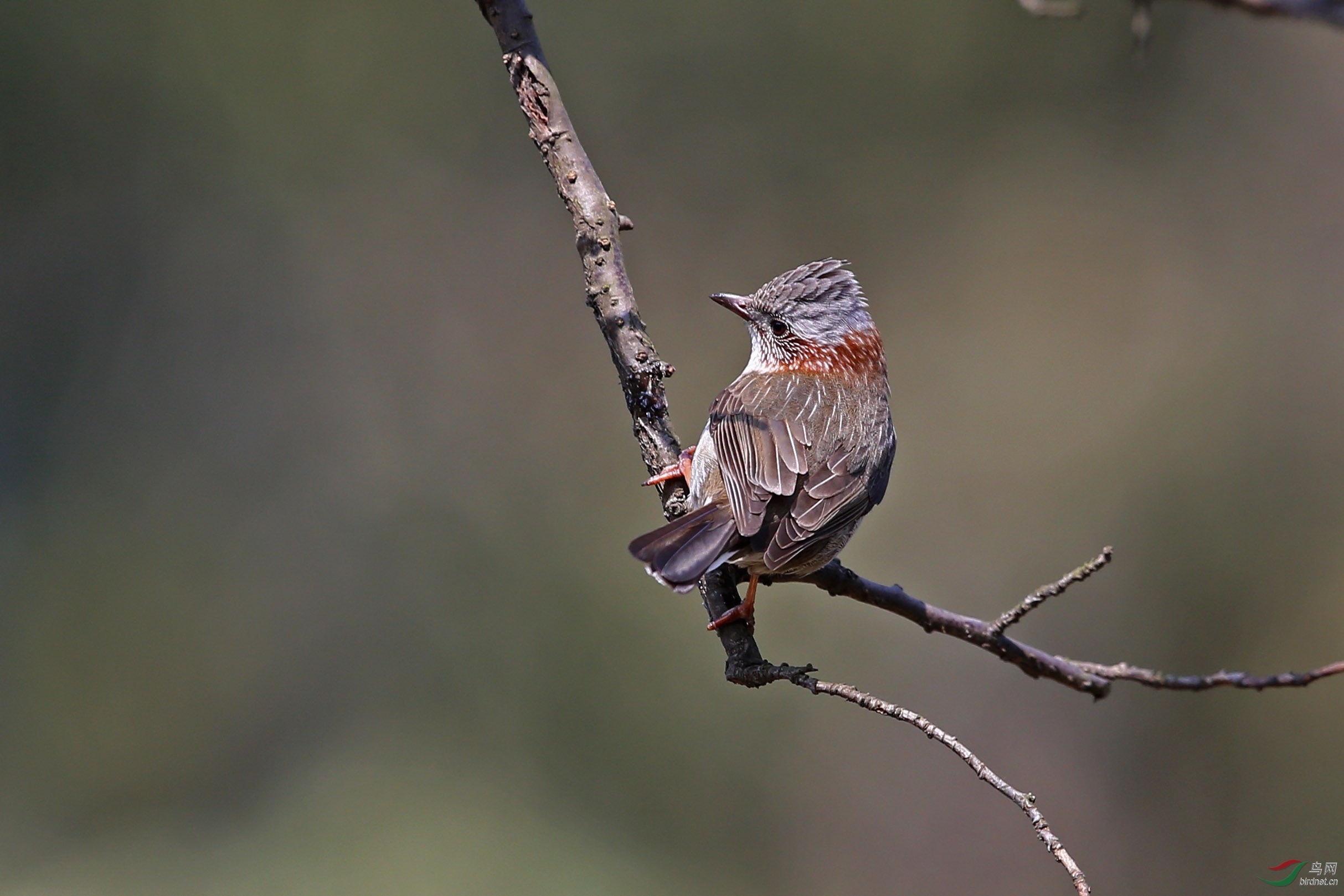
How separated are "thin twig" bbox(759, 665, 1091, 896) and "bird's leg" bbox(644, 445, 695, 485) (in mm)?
863

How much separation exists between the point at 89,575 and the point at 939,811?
646 centimetres

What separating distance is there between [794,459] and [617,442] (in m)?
4.77

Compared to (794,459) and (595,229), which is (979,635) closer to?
(794,459)

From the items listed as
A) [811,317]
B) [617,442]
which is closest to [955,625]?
[811,317]

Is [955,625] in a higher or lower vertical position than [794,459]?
lower

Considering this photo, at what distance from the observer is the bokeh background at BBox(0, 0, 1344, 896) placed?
22.5ft

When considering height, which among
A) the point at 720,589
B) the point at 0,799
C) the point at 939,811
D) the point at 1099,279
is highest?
the point at 1099,279

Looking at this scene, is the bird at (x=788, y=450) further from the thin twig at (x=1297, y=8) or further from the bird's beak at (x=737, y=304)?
the thin twig at (x=1297, y=8)

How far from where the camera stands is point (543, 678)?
23.5 feet

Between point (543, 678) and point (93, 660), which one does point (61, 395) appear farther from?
point (543, 678)

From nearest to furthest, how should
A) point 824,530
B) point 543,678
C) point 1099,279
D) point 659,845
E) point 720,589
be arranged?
point 720,589
point 824,530
point 659,845
point 543,678
point 1099,279

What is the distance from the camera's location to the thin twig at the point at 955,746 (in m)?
1.94

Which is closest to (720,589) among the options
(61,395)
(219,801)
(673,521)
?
(673,521)

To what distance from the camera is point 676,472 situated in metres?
2.84
